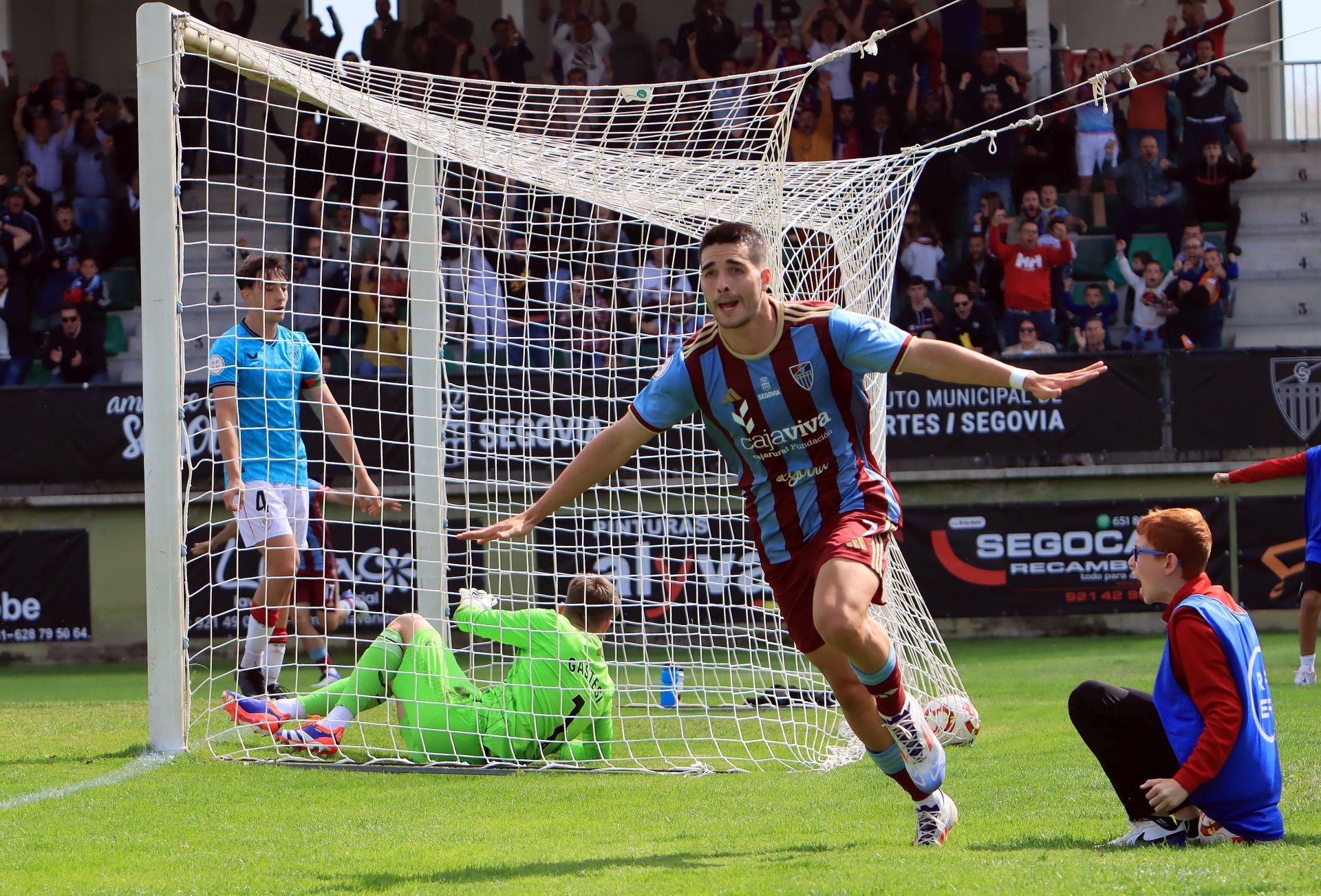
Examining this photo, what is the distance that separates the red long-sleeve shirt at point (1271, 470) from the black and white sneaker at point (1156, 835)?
2.77 metres

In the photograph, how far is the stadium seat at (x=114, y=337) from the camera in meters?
16.4

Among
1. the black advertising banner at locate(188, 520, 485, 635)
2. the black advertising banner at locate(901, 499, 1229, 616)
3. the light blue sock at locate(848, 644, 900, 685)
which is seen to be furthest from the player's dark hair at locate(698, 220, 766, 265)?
the black advertising banner at locate(901, 499, 1229, 616)

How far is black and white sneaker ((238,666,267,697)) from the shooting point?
7.70 metres

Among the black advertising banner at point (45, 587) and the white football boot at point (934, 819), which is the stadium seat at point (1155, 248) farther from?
the white football boot at point (934, 819)

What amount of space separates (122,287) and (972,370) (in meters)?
14.7

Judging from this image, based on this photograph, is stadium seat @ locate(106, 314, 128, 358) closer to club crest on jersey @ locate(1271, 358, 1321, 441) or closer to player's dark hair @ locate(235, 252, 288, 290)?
player's dark hair @ locate(235, 252, 288, 290)

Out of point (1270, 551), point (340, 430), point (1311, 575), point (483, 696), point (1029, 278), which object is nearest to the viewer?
point (483, 696)

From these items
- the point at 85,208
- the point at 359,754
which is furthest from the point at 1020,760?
the point at 85,208

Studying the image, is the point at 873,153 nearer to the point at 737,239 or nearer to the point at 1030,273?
the point at 1030,273

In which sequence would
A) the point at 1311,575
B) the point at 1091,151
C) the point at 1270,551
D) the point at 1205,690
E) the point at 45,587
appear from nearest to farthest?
the point at 1205,690, the point at 1311,575, the point at 45,587, the point at 1270,551, the point at 1091,151

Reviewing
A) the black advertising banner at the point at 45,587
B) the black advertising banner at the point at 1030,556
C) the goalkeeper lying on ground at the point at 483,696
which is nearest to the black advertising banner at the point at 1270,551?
the black advertising banner at the point at 1030,556

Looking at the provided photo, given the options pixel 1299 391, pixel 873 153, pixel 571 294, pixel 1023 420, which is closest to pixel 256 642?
pixel 571 294

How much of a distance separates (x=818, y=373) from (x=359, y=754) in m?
3.38

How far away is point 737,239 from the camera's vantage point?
182 inches
